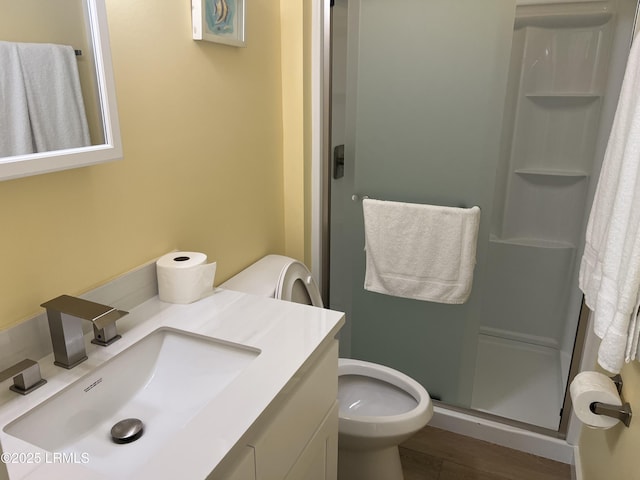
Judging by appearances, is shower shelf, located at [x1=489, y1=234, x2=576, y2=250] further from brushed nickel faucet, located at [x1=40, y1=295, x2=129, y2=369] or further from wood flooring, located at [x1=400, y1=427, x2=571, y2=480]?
brushed nickel faucet, located at [x1=40, y1=295, x2=129, y2=369]

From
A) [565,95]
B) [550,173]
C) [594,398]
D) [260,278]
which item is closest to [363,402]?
[260,278]

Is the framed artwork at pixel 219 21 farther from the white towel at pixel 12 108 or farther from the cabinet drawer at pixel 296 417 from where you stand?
the cabinet drawer at pixel 296 417

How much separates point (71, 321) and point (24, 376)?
130mm

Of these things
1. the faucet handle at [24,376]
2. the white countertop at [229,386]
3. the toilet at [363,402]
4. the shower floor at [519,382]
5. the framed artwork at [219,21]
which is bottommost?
the shower floor at [519,382]

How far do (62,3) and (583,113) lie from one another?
2.35 m

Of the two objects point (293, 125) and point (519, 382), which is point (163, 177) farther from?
point (519, 382)

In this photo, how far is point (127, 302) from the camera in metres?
1.26

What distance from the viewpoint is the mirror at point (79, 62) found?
901mm

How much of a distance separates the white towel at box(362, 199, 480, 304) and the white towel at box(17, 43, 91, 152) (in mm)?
1161

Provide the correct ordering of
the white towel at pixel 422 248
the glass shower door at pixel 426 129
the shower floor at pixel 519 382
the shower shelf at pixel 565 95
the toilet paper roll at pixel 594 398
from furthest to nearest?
the shower shelf at pixel 565 95 → the shower floor at pixel 519 382 → the white towel at pixel 422 248 → the glass shower door at pixel 426 129 → the toilet paper roll at pixel 594 398

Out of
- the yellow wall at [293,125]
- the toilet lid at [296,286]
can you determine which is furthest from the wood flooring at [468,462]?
the yellow wall at [293,125]

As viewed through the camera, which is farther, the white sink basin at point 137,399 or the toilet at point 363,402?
the toilet at point 363,402

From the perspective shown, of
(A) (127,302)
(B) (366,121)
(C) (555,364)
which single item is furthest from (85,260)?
(C) (555,364)

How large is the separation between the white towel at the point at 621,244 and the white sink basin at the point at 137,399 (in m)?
0.78
